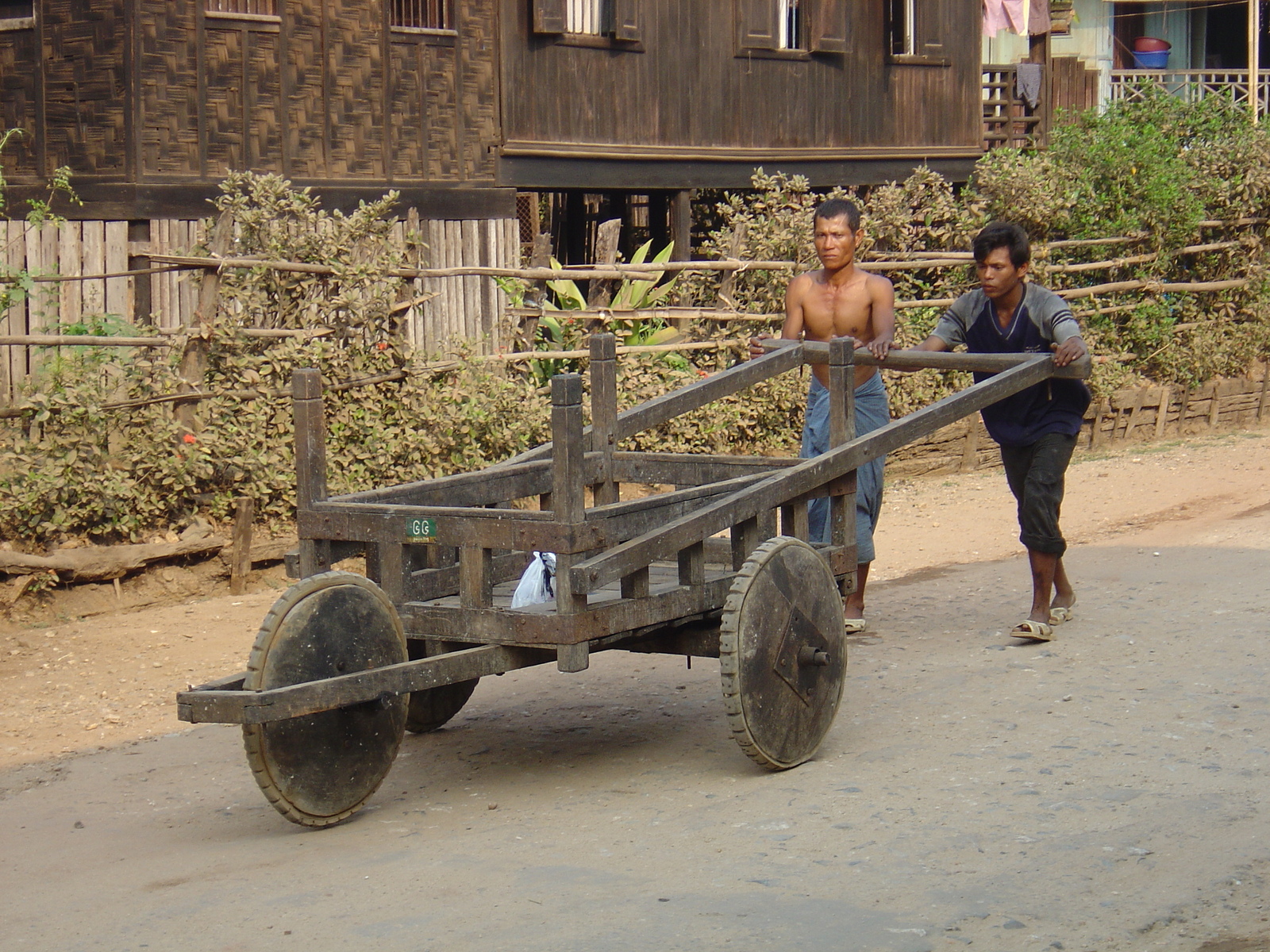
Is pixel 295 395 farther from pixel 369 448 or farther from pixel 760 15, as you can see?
pixel 760 15

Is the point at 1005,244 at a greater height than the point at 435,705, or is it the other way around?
the point at 1005,244

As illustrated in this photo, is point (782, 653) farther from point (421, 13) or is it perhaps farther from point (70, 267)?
point (421, 13)

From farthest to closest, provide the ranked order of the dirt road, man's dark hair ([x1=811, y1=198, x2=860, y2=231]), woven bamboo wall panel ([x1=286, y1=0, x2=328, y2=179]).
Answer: woven bamboo wall panel ([x1=286, y1=0, x2=328, y2=179]) < man's dark hair ([x1=811, y1=198, x2=860, y2=231]) < the dirt road

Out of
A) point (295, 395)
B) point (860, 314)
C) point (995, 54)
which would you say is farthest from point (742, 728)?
point (995, 54)

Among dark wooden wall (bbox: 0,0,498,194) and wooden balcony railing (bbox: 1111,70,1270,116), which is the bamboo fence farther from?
wooden balcony railing (bbox: 1111,70,1270,116)

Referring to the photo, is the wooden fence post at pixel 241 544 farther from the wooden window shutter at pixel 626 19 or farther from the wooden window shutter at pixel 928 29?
the wooden window shutter at pixel 928 29

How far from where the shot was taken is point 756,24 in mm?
16234

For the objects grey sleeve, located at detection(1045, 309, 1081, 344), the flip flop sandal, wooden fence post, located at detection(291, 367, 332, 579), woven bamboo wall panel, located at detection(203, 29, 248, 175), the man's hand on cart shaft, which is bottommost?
the flip flop sandal

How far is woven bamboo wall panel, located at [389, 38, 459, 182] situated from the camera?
13.4m

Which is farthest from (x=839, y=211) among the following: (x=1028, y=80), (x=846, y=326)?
(x=1028, y=80)

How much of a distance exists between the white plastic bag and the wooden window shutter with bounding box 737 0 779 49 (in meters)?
12.0

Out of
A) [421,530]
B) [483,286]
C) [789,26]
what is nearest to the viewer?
[421,530]

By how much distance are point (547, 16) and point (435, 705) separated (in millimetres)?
9697

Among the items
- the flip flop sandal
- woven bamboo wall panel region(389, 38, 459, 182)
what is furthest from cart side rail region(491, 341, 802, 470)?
woven bamboo wall panel region(389, 38, 459, 182)
